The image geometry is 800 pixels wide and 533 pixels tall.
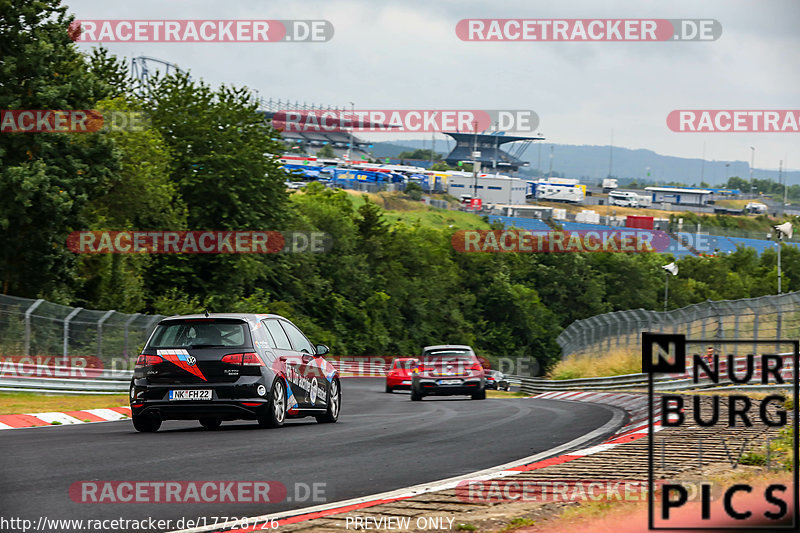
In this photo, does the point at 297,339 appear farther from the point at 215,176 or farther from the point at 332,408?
the point at 215,176

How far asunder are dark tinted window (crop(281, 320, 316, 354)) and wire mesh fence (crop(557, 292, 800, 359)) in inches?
335

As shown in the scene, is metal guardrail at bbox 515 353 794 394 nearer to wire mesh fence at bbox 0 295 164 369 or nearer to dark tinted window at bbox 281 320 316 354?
dark tinted window at bbox 281 320 316 354

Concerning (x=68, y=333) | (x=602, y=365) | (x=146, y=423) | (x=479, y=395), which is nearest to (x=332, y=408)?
(x=146, y=423)

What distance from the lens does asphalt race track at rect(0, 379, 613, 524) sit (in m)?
7.11

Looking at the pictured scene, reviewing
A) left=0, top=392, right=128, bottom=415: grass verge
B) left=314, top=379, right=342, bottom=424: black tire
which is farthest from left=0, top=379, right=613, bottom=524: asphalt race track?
left=0, top=392, right=128, bottom=415: grass verge

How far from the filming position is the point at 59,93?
32.0 metres

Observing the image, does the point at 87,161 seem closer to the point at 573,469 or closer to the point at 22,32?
the point at 22,32

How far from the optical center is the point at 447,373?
2453 centimetres

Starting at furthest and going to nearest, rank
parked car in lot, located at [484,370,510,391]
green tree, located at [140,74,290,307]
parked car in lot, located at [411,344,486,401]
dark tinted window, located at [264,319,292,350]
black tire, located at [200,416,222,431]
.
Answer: green tree, located at [140,74,290,307] < parked car in lot, located at [484,370,510,391] < parked car in lot, located at [411,344,486,401] < black tire, located at [200,416,222,431] < dark tinted window, located at [264,319,292,350]

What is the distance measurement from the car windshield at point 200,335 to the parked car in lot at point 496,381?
91.2ft

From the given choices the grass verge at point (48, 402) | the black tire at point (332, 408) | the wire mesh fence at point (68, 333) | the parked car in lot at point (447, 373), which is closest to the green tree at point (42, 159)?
the wire mesh fence at point (68, 333)

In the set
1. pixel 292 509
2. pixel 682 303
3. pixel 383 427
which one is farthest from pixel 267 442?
pixel 682 303

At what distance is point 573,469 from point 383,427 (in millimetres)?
5310

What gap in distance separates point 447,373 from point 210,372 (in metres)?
12.6
